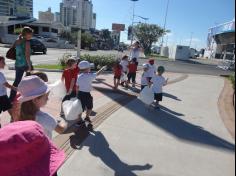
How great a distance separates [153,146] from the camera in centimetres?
527

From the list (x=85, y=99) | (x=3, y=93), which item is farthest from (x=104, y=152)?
(x=3, y=93)

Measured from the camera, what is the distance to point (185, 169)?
4.42m

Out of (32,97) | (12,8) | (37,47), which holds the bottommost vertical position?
(37,47)

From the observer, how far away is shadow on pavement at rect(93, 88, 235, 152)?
5.82 metres

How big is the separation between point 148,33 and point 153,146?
57741 millimetres

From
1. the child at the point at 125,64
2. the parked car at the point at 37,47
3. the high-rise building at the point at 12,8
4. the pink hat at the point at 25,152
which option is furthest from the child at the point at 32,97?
Result: the high-rise building at the point at 12,8

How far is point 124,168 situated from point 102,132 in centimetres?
157

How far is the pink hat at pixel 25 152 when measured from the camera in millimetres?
1276

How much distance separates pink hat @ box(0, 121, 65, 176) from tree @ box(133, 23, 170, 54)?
197 ft

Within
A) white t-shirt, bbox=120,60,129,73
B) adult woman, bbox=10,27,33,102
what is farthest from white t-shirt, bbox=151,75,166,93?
white t-shirt, bbox=120,60,129,73

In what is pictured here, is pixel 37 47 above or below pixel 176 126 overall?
below

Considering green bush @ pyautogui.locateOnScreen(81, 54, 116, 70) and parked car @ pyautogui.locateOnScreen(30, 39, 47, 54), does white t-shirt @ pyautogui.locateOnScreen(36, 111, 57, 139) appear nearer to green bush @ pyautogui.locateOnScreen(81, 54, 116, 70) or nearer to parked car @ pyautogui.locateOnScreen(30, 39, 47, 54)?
green bush @ pyautogui.locateOnScreen(81, 54, 116, 70)

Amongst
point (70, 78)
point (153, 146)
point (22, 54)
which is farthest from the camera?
point (22, 54)

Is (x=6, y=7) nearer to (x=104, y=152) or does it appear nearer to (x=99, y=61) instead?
(x=99, y=61)
